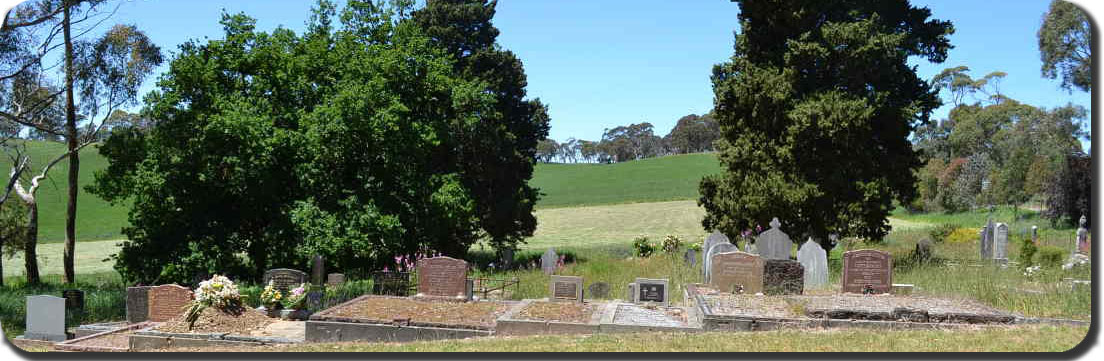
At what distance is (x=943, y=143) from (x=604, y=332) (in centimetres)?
7171

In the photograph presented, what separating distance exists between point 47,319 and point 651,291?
36.1 feet

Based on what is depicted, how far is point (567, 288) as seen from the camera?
15.2m

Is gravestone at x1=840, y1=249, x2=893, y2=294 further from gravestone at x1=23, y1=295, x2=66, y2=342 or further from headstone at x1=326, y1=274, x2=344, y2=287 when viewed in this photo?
gravestone at x1=23, y1=295, x2=66, y2=342

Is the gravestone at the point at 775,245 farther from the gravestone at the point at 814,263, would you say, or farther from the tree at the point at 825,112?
the tree at the point at 825,112

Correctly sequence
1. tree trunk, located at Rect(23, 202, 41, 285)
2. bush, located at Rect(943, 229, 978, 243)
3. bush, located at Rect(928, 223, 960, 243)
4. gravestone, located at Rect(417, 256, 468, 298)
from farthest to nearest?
1. bush, located at Rect(928, 223, 960, 243)
2. bush, located at Rect(943, 229, 978, 243)
3. tree trunk, located at Rect(23, 202, 41, 285)
4. gravestone, located at Rect(417, 256, 468, 298)

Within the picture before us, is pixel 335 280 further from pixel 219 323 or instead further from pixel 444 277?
pixel 219 323

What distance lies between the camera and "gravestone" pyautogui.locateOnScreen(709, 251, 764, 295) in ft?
49.8

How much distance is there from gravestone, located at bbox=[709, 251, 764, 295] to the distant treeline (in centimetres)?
10682

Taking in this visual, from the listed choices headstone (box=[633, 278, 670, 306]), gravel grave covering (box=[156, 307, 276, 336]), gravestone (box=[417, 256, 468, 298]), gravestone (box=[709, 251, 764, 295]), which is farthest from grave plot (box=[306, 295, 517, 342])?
gravestone (box=[709, 251, 764, 295])

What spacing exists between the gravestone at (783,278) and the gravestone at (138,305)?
1174cm

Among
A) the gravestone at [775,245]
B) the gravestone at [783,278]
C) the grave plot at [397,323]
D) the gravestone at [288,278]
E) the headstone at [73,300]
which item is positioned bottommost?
the headstone at [73,300]

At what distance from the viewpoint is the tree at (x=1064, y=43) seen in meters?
31.2

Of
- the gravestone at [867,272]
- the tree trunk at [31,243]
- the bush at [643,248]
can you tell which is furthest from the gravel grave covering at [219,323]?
the bush at [643,248]

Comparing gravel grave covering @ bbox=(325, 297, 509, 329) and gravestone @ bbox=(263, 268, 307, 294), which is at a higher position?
gravestone @ bbox=(263, 268, 307, 294)
